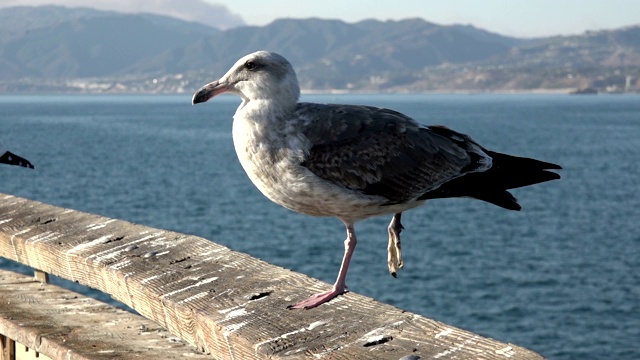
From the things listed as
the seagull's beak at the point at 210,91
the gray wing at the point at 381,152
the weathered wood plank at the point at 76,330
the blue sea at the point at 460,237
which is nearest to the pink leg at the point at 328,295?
the gray wing at the point at 381,152

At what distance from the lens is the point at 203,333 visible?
4266mm

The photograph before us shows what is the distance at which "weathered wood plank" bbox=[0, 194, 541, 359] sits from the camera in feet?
12.5

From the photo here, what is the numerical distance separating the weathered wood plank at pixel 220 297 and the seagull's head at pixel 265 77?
936 millimetres

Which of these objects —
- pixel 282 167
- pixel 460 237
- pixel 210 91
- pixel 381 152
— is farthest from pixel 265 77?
pixel 460 237

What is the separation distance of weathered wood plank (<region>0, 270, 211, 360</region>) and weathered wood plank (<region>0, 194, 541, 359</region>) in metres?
0.21

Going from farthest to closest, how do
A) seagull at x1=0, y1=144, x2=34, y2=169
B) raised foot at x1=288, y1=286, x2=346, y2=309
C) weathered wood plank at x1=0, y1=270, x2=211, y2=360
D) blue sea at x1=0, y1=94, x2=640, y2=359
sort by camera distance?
1. blue sea at x1=0, y1=94, x2=640, y2=359
2. seagull at x1=0, y1=144, x2=34, y2=169
3. weathered wood plank at x1=0, y1=270, x2=211, y2=360
4. raised foot at x1=288, y1=286, x2=346, y2=309

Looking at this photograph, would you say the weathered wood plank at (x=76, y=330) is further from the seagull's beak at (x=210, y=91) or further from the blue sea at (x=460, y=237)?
the blue sea at (x=460, y=237)

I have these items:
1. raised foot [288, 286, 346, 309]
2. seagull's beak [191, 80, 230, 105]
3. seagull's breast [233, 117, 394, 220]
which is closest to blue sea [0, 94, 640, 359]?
seagull's beak [191, 80, 230, 105]

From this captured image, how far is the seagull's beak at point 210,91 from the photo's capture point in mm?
4859

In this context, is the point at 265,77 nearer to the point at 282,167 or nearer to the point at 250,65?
the point at 250,65

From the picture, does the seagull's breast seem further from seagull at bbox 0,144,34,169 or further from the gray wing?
seagull at bbox 0,144,34,169

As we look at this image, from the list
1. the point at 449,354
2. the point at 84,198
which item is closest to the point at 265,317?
the point at 449,354

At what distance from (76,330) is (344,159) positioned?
1745 millimetres

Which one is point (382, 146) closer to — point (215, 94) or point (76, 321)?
point (215, 94)
